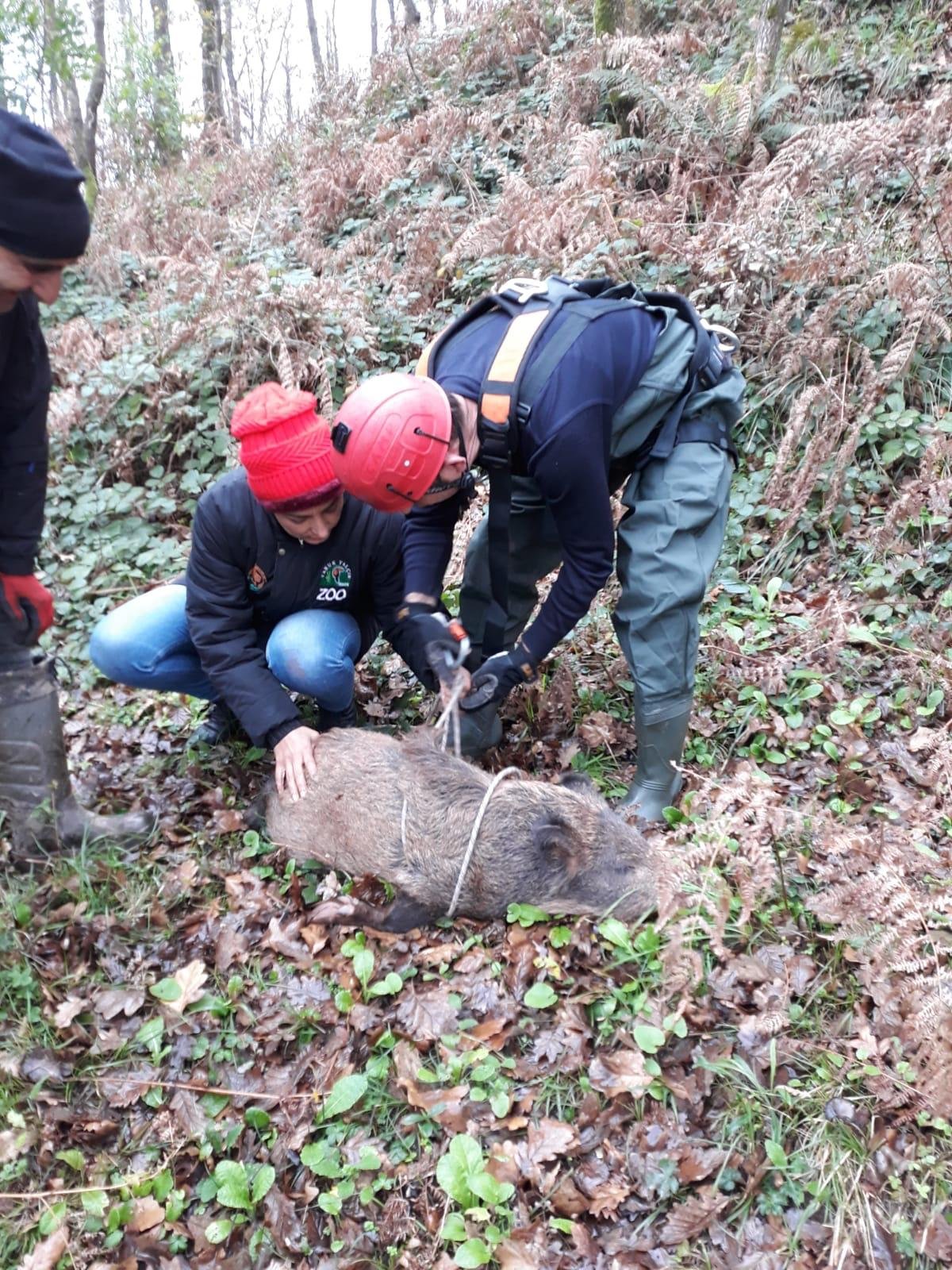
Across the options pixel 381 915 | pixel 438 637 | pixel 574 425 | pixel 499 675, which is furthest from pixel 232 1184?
pixel 574 425

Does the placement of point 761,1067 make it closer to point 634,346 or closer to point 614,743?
point 614,743

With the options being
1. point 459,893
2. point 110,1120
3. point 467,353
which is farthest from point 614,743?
point 110,1120

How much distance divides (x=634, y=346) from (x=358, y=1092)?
3598 mm

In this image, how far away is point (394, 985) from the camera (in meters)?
3.85

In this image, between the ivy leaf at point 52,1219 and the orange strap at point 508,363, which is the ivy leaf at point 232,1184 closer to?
the ivy leaf at point 52,1219

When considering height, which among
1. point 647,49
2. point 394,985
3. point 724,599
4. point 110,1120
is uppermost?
point 647,49

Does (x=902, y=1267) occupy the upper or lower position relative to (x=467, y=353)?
lower

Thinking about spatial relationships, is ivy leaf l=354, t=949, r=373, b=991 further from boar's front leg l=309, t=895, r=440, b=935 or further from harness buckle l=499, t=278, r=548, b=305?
harness buckle l=499, t=278, r=548, b=305

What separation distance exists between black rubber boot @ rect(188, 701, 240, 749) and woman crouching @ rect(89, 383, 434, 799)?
14.5 inches

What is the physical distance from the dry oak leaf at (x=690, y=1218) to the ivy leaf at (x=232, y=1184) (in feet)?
5.09

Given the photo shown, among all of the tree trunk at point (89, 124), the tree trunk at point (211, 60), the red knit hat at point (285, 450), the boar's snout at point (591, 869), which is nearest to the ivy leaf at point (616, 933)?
the boar's snout at point (591, 869)

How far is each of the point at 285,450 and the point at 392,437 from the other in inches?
29.3

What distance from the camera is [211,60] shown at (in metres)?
18.3

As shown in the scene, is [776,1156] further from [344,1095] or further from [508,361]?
[508,361]
